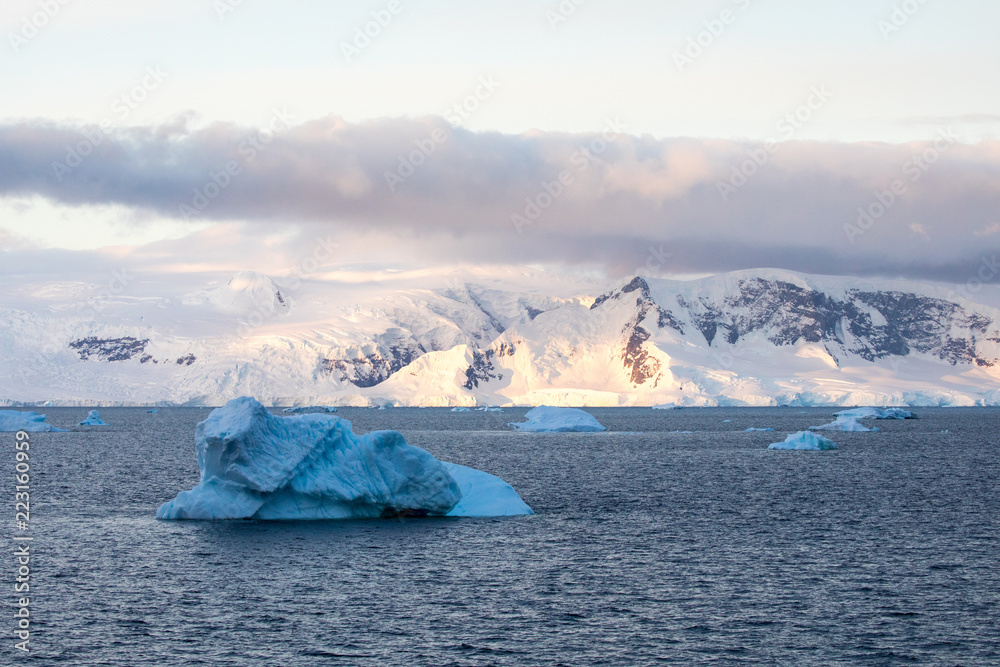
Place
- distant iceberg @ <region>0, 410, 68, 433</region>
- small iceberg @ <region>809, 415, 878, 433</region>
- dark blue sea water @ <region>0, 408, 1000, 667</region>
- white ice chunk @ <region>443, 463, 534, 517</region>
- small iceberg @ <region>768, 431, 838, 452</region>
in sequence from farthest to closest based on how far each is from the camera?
1. small iceberg @ <region>809, 415, 878, 433</region>
2. distant iceberg @ <region>0, 410, 68, 433</region>
3. small iceberg @ <region>768, 431, 838, 452</region>
4. white ice chunk @ <region>443, 463, 534, 517</region>
5. dark blue sea water @ <region>0, 408, 1000, 667</region>

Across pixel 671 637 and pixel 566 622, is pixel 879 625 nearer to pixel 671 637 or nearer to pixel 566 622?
pixel 671 637

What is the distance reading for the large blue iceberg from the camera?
1711 inches

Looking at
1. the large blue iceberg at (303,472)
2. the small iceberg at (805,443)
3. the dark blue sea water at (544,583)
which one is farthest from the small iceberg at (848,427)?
the large blue iceberg at (303,472)

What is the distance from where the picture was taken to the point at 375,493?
45.2 m

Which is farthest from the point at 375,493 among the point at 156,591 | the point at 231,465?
the point at 156,591

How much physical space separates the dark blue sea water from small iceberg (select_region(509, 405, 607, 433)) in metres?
81.8

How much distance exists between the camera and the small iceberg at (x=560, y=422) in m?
143

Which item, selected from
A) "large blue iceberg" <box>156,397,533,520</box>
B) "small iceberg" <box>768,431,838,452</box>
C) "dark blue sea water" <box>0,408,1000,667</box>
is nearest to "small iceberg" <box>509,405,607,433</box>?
"small iceberg" <box>768,431,838,452</box>

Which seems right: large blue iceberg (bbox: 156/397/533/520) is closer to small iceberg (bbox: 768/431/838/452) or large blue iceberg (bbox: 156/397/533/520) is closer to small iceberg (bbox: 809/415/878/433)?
small iceberg (bbox: 768/431/838/452)

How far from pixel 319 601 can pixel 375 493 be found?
47.5 ft

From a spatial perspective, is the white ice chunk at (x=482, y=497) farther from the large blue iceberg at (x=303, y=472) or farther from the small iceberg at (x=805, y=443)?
the small iceberg at (x=805, y=443)

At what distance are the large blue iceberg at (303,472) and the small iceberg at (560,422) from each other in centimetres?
9665

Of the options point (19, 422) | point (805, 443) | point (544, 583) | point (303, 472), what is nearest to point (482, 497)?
point (303, 472)

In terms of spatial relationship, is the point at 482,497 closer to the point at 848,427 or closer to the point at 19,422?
the point at 19,422
